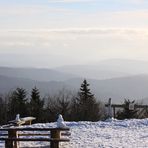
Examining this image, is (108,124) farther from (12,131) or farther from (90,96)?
(90,96)

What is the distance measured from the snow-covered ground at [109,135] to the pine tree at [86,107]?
154 ft

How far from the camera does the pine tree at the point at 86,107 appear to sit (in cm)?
7319


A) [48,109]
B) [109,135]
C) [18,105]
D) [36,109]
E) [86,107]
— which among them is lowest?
[109,135]

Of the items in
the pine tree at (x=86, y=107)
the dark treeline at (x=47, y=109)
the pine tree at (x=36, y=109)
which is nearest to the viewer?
the pine tree at (x=36, y=109)

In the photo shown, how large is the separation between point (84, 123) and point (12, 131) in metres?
7.38

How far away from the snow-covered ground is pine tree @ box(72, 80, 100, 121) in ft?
154

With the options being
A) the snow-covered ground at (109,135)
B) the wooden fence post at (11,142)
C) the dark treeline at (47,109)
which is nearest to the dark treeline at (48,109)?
the dark treeline at (47,109)

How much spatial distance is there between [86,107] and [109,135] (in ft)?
168

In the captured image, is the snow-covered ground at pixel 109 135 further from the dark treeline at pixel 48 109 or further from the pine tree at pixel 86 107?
the pine tree at pixel 86 107

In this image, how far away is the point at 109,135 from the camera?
21328 millimetres

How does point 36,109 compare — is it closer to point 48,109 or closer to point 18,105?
point 48,109

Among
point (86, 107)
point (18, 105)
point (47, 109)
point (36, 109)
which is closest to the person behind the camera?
point (36, 109)

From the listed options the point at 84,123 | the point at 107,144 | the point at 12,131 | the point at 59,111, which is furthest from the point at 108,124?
the point at 59,111

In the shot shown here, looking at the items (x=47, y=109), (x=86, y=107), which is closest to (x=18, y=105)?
(x=47, y=109)
